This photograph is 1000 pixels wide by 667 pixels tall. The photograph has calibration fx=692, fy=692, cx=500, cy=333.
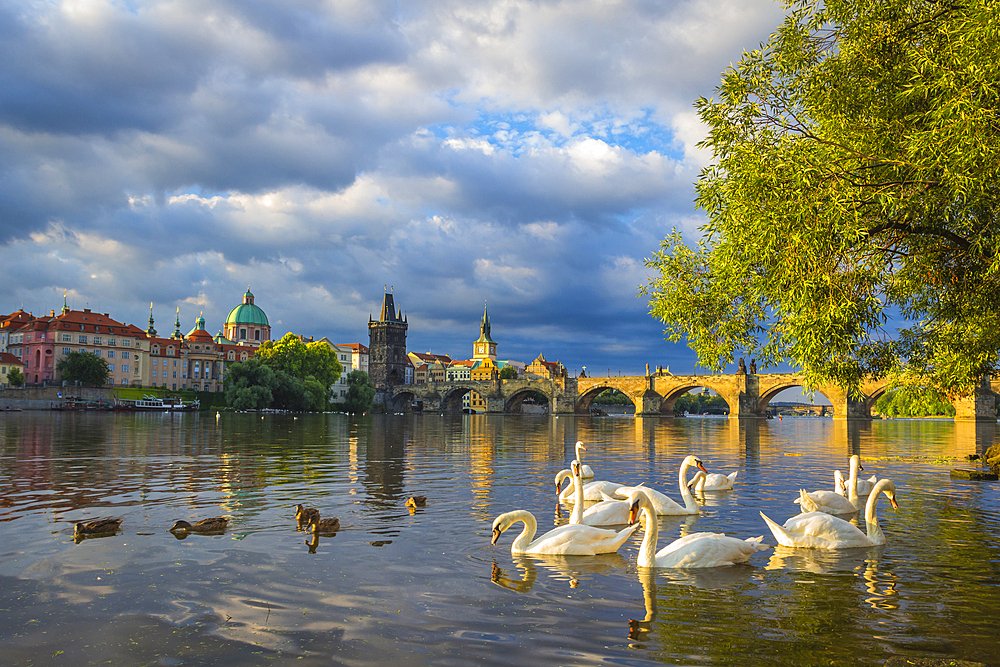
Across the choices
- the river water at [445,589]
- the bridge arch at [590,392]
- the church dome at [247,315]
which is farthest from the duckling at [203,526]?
the church dome at [247,315]

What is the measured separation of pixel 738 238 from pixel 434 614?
7.31 meters

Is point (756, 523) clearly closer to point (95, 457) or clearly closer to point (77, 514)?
point (77, 514)

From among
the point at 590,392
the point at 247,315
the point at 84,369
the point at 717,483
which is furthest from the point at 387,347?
the point at 717,483

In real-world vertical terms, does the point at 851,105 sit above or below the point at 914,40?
below

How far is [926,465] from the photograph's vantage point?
2114 cm

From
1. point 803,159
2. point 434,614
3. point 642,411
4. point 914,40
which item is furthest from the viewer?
point 642,411

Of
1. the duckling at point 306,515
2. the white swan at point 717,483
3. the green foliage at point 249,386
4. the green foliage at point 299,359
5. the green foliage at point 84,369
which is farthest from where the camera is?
the green foliage at point 299,359

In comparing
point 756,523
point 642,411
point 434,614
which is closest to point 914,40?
point 756,523

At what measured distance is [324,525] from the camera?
9703 millimetres

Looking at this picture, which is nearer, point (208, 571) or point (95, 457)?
point (208, 571)

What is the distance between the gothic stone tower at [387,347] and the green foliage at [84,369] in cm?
6466

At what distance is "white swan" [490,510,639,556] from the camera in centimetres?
835

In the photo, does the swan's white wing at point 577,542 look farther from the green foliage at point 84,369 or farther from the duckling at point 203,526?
the green foliage at point 84,369

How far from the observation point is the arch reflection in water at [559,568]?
7191 mm
